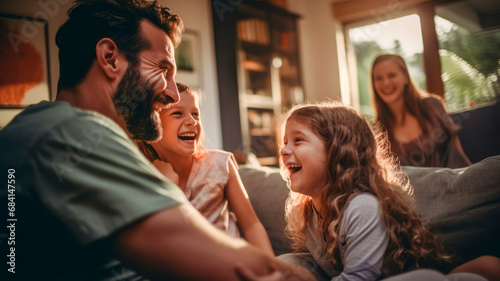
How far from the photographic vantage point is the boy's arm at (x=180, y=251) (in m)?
0.46

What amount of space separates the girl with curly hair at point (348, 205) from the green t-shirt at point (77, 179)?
1.69 ft

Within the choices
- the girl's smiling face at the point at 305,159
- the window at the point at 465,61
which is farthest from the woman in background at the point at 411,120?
the window at the point at 465,61

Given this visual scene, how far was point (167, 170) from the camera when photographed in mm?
1109

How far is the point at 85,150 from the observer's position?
1.62ft

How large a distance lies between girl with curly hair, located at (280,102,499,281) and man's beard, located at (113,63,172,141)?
367 mm

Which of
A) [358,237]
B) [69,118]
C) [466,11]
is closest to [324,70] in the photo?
[466,11]

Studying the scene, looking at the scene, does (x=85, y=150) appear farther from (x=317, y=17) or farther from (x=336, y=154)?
(x=317, y=17)

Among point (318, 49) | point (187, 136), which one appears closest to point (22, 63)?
point (187, 136)

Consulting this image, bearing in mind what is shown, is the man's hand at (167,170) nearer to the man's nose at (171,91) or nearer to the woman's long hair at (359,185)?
the man's nose at (171,91)

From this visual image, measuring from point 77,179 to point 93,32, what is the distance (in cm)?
43

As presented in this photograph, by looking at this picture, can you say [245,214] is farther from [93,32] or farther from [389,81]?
[389,81]

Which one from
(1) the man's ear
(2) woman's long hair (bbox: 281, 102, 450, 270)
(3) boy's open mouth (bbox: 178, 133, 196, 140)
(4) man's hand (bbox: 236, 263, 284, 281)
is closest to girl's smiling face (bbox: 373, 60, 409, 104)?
(2) woman's long hair (bbox: 281, 102, 450, 270)

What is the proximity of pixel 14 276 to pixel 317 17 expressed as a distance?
502cm

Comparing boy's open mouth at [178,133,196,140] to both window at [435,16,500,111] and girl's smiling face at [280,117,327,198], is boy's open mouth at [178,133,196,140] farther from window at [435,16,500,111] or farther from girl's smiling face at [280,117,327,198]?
window at [435,16,500,111]
